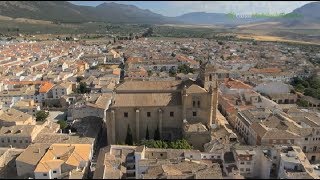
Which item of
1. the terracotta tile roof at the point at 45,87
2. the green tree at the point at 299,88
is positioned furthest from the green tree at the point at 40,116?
the green tree at the point at 299,88

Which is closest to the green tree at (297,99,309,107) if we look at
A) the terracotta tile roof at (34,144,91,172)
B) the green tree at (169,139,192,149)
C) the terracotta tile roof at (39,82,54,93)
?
the green tree at (169,139,192,149)

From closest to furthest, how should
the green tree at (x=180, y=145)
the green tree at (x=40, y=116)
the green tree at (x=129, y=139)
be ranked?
the green tree at (x=180, y=145), the green tree at (x=129, y=139), the green tree at (x=40, y=116)

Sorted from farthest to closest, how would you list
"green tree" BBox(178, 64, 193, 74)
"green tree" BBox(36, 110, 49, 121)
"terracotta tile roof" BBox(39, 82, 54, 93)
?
"green tree" BBox(178, 64, 193, 74) < "terracotta tile roof" BBox(39, 82, 54, 93) < "green tree" BBox(36, 110, 49, 121)

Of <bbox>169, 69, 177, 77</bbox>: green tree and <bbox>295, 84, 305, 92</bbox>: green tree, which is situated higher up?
<bbox>169, 69, 177, 77</bbox>: green tree

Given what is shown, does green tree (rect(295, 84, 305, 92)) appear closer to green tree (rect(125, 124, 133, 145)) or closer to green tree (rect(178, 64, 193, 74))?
green tree (rect(178, 64, 193, 74))

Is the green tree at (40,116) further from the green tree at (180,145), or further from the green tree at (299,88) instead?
the green tree at (299,88)

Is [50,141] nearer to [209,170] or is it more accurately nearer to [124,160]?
[124,160]

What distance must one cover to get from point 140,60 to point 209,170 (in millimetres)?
75433

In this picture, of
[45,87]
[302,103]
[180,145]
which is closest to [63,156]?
[180,145]

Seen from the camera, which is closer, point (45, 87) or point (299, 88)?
point (45, 87)

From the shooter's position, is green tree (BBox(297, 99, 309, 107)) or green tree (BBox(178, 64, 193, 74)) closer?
green tree (BBox(297, 99, 309, 107))

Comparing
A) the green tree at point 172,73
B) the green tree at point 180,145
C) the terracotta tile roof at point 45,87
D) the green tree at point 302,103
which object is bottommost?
the green tree at point 302,103

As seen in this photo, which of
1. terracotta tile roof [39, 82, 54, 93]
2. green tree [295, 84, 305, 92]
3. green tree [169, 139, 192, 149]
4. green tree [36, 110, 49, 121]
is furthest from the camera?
green tree [295, 84, 305, 92]

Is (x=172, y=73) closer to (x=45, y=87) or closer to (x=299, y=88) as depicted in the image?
(x=299, y=88)
